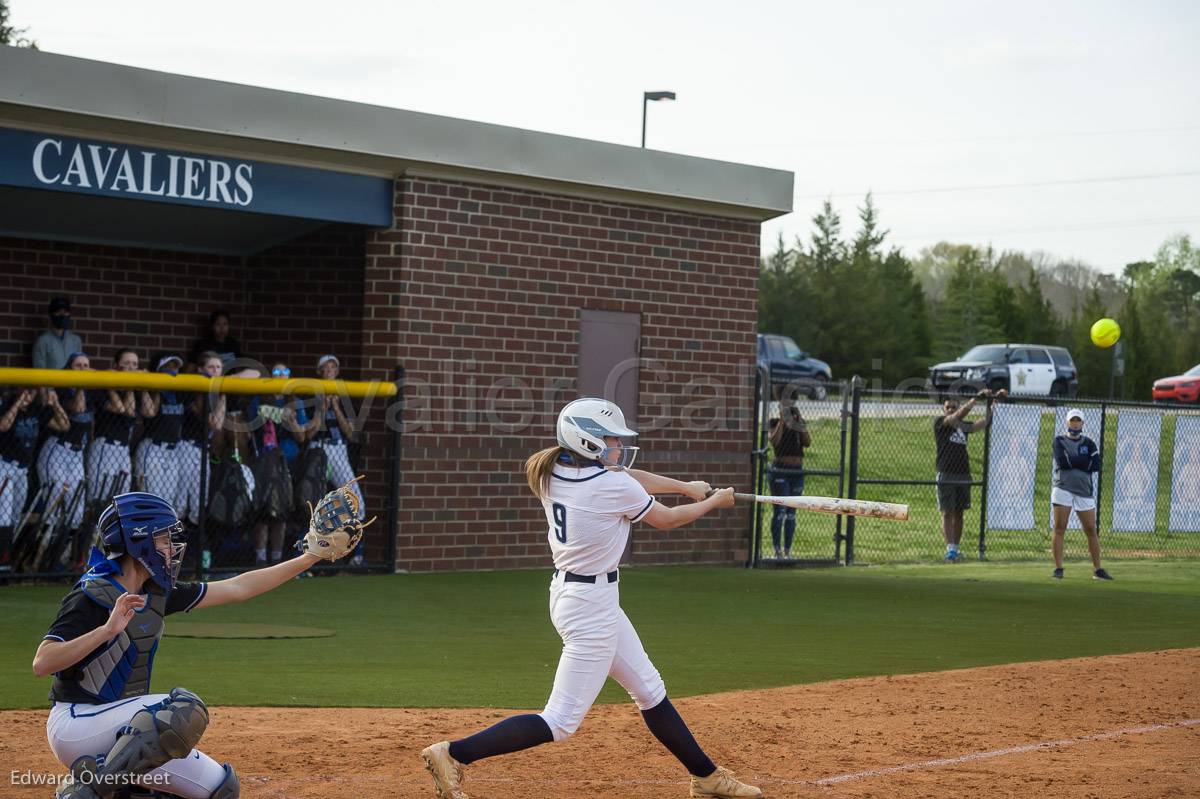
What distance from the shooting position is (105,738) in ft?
16.0

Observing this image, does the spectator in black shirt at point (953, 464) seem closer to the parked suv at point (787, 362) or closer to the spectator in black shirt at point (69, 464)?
the spectator in black shirt at point (69, 464)

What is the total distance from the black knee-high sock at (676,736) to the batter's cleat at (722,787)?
0.03m

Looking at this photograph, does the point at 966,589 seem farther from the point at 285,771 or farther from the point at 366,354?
the point at 285,771

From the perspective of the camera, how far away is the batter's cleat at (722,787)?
6395 mm

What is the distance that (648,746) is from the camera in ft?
25.3

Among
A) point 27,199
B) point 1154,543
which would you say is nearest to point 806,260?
point 1154,543

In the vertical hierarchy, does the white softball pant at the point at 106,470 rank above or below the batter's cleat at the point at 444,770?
above

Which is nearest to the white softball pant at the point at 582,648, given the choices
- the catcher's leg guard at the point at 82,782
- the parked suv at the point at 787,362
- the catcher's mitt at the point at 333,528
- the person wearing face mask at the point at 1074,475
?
the catcher's mitt at the point at 333,528

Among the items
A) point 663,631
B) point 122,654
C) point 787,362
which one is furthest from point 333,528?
point 787,362

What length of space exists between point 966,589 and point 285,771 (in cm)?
1083

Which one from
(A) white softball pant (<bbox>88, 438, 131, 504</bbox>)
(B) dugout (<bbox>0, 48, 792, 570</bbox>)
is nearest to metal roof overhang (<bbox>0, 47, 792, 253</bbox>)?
(B) dugout (<bbox>0, 48, 792, 570</bbox>)

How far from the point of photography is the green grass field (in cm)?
2166

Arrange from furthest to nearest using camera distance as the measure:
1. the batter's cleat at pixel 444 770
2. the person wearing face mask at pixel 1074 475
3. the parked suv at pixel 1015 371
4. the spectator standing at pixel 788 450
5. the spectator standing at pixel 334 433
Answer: the parked suv at pixel 1015 371, the spectator standing at pixel 788 450, the person wearing face mask at pixel 1074 475, the spectator standing at pixel 334 433, the batter's cleat at pixel 444 770

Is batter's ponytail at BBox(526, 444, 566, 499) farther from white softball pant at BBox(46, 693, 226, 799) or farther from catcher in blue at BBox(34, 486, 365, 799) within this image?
white softball pant at BBox(46, 693, 226, 799)
